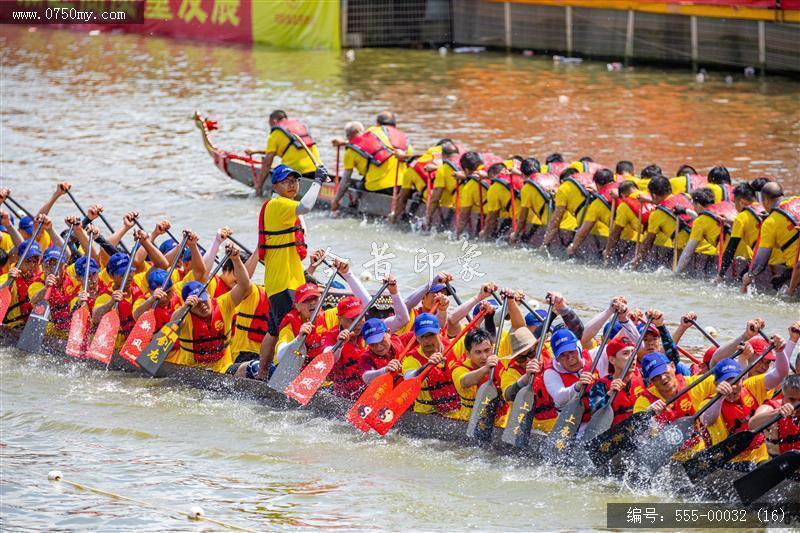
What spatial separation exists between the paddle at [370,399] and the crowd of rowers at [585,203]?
16.0ft

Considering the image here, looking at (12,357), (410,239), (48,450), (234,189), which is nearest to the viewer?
(48,450)

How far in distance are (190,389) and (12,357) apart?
235cm

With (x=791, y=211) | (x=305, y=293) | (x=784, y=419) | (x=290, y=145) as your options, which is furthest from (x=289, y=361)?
(x=290, y=145)

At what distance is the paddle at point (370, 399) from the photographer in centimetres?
1023

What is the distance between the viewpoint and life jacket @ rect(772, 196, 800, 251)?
13.1 metres

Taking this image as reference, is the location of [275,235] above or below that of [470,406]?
above

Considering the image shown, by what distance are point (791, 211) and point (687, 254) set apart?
1235 millimetres

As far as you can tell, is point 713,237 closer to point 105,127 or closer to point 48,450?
point 48,450

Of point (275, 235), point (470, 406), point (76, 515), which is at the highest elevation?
Result: point (275, 235)

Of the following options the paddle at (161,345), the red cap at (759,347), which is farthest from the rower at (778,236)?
the paddle at (161,345)

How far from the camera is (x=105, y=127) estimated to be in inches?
949

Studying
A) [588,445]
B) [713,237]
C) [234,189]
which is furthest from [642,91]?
[588,445]

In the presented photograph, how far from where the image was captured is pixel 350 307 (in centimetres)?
1092

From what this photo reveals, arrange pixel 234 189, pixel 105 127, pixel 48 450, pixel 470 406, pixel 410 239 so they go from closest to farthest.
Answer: pixel 470 406
pixel 48 450
pixel 410 239
pixel 234 189
pixel 105 127
